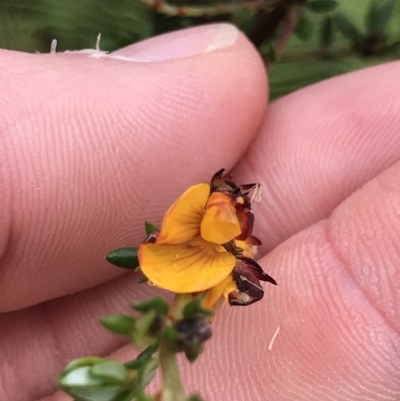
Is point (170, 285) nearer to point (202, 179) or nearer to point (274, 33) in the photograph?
point (202, 179)

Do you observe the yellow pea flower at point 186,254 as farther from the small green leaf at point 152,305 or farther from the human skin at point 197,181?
the human skin at point 197,181

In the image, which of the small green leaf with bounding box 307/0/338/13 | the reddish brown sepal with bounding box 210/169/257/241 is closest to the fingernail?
the small green leaf with bounding box 307/0/338/13

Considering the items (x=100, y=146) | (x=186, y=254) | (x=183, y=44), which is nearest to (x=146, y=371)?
(x=186, y=254)

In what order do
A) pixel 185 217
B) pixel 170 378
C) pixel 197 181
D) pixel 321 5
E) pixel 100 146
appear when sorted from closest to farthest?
pixel 170 378 < pixel 185 217 < pixel 100 146 < pixel 197 181 < pixel 321 5

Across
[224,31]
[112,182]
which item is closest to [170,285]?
[112,182]

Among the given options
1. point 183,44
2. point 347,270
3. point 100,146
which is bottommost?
point 347,270

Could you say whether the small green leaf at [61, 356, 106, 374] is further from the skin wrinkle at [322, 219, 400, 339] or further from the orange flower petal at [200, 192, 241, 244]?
the skin wrinkle at [322, 219, 400, 339]

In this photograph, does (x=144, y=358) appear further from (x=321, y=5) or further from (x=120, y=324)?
(x=321, y=5)
